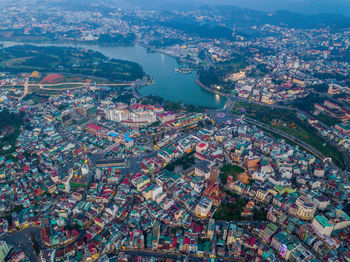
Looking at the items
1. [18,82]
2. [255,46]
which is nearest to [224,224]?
[18,82]

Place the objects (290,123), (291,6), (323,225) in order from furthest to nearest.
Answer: (291,6), (290,123), (323,225)

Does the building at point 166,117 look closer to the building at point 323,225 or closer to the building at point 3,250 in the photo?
the building at point 323,225

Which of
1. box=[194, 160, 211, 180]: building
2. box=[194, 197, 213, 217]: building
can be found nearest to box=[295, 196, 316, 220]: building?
box=[194, 197, 213, 217]: building

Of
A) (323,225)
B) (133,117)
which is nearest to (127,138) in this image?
(133,117)

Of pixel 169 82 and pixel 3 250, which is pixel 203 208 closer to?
pixel 3 250

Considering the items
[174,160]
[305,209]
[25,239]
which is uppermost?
[305,209]

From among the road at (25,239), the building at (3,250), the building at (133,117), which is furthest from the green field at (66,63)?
the building at (3,250)

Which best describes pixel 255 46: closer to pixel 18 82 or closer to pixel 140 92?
pixel 140 92
